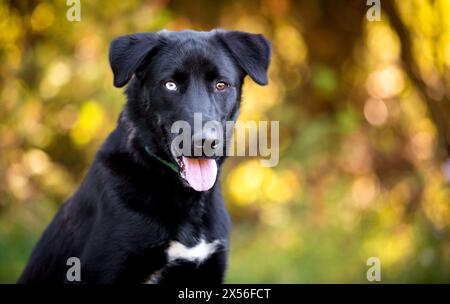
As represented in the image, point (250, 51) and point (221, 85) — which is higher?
point (250, 51)

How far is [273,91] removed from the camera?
294 inches

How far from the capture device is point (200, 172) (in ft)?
10.7

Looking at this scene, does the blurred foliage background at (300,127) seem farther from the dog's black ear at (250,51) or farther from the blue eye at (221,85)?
the blue eye at (221,85)

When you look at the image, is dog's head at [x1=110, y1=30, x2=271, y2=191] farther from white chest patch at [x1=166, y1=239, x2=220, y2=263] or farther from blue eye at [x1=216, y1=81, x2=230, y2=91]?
white chest patch at [x1=166, y1=239, x2=220, y2=263]

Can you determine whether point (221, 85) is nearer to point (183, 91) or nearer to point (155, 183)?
point (183, 91)

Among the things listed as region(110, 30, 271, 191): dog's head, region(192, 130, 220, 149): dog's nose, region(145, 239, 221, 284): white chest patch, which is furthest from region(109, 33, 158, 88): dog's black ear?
region(145, 239, 221, 284): white chest patch

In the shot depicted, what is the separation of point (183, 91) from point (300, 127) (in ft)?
12.0

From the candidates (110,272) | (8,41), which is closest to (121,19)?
(8,41)

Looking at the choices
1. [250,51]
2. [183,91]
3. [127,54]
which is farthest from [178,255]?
[250,51]

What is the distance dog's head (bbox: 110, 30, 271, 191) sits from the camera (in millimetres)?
3188
